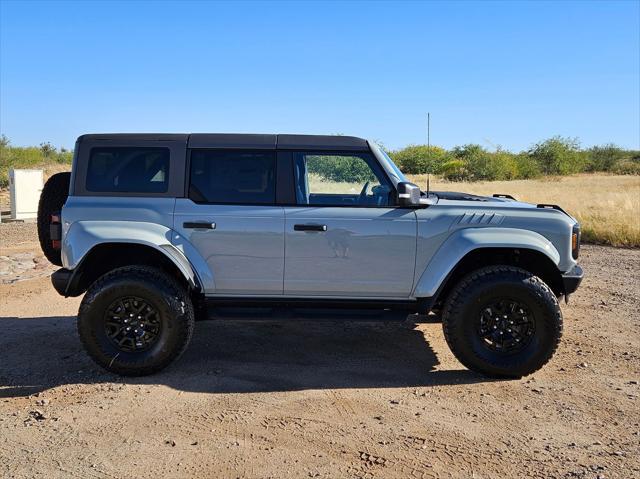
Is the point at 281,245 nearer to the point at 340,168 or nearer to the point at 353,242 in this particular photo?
the point at 353,242

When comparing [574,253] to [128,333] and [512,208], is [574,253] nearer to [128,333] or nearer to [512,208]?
[512,208]

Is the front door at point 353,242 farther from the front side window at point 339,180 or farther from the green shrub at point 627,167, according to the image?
the green shrub at point 627,167

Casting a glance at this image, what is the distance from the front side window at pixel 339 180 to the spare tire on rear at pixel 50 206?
2.12 m

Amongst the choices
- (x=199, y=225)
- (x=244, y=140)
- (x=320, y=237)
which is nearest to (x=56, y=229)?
(x=199, y=225)

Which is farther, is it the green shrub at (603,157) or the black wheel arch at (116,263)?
the green shrub at (603,157)

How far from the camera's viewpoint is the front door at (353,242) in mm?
4754

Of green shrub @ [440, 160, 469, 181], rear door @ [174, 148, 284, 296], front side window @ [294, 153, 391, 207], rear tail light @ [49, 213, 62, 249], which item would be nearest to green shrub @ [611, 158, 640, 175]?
green shrub @ [440, 160, 469, 181]

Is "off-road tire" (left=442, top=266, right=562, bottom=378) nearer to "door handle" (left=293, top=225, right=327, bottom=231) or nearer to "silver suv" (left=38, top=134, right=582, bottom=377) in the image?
"silver suv" (left=38, top=134, right=582, bottom=377)

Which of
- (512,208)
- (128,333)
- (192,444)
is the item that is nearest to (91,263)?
(128,333)

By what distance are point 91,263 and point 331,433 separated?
101 inches

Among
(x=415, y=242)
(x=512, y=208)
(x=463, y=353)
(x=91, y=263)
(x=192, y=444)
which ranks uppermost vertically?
(x=512, y=208)

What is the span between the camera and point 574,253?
192 inches

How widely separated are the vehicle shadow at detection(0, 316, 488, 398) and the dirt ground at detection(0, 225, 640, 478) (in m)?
0.02

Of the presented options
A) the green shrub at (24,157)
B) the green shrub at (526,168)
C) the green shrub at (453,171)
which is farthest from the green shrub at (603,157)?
the green shrub at (24,157)
